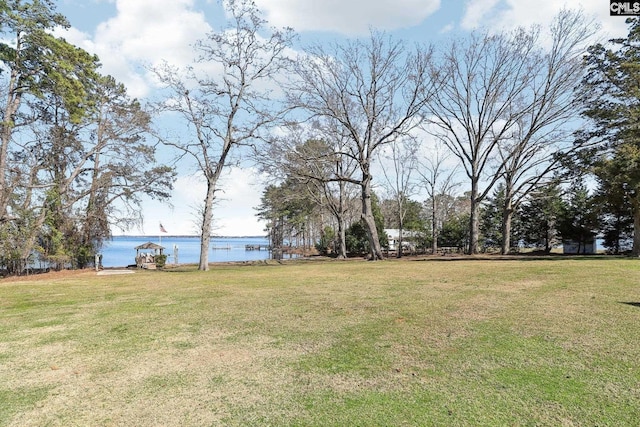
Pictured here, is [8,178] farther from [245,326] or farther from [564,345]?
[564,345]

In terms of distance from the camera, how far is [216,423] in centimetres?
269

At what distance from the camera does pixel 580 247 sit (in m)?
27.5

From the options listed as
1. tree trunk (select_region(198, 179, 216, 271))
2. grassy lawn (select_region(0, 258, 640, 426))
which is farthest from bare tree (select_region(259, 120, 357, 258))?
grassy lawn (select_region(0, 258, 640, 426))

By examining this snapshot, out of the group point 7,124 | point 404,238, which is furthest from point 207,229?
point 404,238

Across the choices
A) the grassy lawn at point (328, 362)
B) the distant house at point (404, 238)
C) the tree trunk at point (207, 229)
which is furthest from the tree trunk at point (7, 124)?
the distant house at point (404, 238)

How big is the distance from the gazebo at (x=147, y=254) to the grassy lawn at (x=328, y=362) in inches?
604

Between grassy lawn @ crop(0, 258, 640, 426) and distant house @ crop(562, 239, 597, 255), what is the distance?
78.1ft

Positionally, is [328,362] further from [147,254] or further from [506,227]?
[506,227]

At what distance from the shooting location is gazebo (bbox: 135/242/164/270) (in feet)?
71.8

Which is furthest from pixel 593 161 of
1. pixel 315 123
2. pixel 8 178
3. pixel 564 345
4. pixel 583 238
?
pixel 8 178

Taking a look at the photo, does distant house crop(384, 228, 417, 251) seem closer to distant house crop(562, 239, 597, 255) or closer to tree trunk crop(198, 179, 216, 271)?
distant house crop(562, 239, 597, 255)

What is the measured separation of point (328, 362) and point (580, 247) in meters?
29.8

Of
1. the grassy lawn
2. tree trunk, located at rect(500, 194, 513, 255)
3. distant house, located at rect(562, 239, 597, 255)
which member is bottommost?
the grassy lawn

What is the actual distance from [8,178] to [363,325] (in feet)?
58.2
